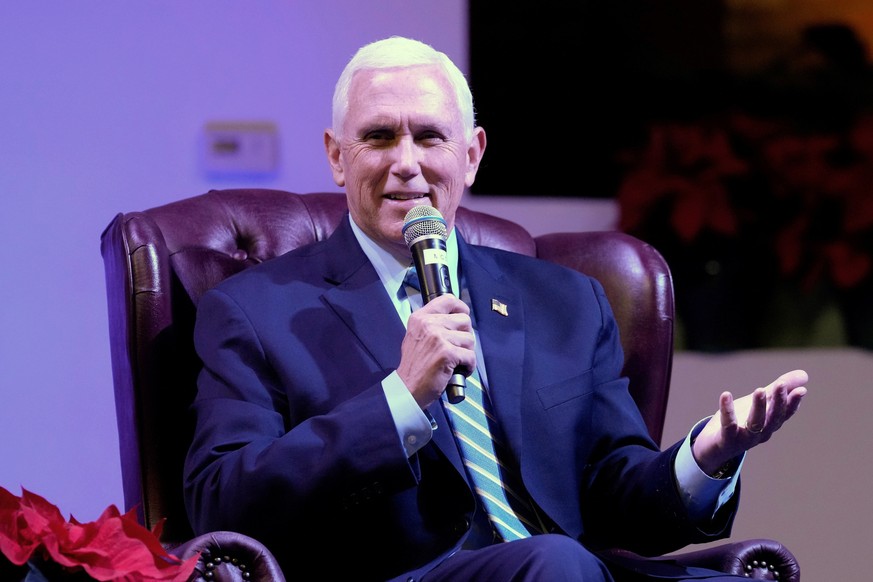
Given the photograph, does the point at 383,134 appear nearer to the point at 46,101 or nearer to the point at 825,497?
the point at 46,101

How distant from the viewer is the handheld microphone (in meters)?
1.57

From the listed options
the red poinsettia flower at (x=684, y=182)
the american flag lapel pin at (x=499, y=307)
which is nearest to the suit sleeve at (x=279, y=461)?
the american flag lapel pin at (x=499, y=307)

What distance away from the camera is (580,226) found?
298cm

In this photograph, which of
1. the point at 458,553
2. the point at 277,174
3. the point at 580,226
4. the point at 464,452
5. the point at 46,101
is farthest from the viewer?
the point at 580,226

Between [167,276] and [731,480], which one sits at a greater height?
[167,276]

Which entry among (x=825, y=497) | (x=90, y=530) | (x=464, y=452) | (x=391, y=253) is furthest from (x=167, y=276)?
(x=825, y=497)

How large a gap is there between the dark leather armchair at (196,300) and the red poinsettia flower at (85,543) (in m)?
0.46

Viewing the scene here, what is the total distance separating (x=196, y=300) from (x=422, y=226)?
518mm

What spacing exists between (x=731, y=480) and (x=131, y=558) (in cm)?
94

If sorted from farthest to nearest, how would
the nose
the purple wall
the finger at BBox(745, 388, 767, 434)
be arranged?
the purple wall, the nose, the finger at BBox(745, 388, 767, 434)

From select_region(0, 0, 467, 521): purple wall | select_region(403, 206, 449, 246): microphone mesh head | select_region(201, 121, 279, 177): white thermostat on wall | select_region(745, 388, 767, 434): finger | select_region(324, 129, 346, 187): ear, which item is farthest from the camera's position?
select_region(201, 121, 279, 177): white thermostat on wall

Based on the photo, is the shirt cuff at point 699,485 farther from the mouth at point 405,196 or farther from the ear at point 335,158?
the ear at point 335,158

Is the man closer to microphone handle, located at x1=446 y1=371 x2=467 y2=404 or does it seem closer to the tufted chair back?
microphone handle, located at x1=446 y1=371 x2=467 y2=404

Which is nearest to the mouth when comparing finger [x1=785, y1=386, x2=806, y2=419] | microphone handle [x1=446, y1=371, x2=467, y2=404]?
microphone handle [x1=446, y1=371, x2=467, y2=404]
